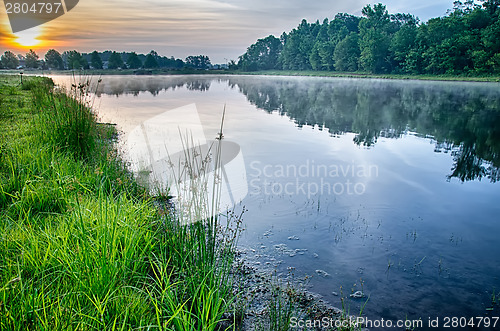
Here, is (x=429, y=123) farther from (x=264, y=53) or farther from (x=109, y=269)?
(x=264, y=53)

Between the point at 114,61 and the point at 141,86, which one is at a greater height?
the point at 114,61

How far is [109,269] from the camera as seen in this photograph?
3129mm

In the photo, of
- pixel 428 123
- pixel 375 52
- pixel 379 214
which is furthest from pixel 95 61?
pixel 379 214

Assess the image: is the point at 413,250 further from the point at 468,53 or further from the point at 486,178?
the point at 468,53

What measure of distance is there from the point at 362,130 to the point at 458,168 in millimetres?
5875

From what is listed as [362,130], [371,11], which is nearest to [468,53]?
[371,11]

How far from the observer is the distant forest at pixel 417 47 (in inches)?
2280

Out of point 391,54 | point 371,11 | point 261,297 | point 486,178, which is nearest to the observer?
point 261,297

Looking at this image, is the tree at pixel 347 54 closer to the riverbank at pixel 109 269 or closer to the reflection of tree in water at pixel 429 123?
the reflection of tree in water at pixel 429 123

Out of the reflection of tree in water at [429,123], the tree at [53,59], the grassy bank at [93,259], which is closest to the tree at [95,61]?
the tree at [53,59]

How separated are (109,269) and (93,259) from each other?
0.19 m

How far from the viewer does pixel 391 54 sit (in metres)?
74.1

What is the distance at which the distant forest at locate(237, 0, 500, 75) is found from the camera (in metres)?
57.9

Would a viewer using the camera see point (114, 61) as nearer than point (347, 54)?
No
